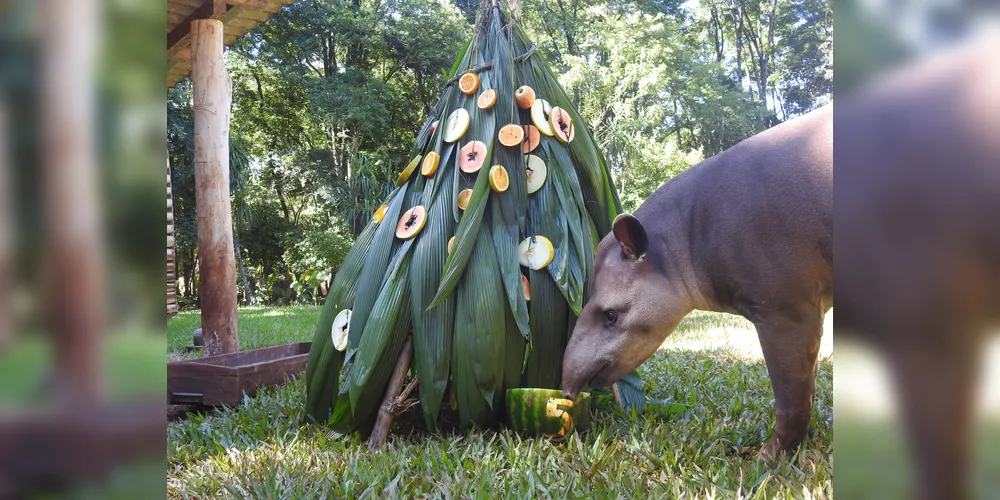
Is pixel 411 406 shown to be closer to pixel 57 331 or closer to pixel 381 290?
pixel 381 290

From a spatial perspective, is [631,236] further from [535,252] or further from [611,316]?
[535,252]

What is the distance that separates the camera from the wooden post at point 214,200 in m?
4.55

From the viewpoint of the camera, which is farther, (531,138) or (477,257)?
(531,138)

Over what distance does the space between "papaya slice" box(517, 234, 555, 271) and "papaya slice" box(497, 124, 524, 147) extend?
15.2 inches

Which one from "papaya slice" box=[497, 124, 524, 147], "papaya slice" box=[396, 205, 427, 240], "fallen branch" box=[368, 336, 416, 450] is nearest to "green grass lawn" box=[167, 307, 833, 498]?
"fallen branch" box=[368, 336, 416, 450]

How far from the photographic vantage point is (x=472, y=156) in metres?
2.49

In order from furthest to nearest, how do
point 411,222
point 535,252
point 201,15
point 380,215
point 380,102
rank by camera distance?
1. point 380,102
2. point 201,15
3. point 380,215
4. point 411,222
5. point 535,252

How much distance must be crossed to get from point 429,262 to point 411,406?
0.54 metres

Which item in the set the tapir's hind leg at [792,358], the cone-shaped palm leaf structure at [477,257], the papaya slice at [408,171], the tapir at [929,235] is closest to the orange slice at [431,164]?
the cone-shaped palm leaf structure at [477,257]

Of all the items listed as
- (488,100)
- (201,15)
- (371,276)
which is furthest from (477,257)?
(201,15)

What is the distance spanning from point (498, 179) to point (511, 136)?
7.7 inches

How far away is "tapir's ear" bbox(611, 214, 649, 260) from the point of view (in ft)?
6.40

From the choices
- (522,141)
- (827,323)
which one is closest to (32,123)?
(522,141)

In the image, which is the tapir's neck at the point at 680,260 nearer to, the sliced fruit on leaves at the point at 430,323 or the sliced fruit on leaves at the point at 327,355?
the sliced fruit on leaves at the point at 430,323
